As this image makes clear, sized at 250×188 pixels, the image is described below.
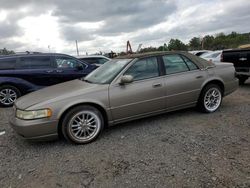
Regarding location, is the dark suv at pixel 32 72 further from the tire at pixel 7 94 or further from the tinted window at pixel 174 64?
the tinted window at pixel 174 64

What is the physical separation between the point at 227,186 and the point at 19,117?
321 centimetres

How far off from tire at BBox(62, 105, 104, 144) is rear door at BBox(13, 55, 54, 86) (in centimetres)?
417

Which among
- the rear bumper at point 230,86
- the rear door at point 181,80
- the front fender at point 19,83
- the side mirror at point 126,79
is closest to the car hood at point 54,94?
the side mirror at point 126,79

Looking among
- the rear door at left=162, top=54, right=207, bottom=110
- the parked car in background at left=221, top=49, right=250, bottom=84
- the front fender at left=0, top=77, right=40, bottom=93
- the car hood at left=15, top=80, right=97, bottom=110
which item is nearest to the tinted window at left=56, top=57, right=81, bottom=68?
the front fender at left=0, top=77, right=40, bottom=93

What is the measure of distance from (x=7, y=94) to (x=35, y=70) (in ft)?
3.59

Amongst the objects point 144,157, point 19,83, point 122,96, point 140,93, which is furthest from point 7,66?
point 144,157

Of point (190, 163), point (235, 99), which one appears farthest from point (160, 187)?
point (235, 99)

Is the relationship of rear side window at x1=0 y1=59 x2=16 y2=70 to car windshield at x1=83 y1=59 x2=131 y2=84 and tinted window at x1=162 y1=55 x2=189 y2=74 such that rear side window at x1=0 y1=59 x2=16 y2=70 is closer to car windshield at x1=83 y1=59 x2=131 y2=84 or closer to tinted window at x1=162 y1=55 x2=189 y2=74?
car windshield at x1=83 y1=59 x2=131 y2=84

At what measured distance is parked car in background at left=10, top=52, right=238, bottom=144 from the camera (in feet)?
13.2

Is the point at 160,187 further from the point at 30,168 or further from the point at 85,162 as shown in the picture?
the point at 30,168

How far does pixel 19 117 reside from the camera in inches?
160

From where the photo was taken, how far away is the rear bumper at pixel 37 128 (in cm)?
391

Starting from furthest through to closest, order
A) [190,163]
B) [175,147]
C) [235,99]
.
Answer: [235,99] → [175,147] → [190,163]

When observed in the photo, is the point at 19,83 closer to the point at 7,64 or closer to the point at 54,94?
the point at 7,64
